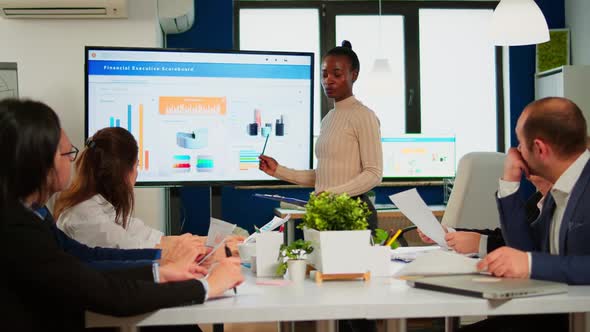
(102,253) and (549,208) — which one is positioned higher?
(549,208)

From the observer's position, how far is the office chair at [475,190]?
3553 millimetres

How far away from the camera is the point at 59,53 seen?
3803mm

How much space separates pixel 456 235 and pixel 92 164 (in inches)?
48.2

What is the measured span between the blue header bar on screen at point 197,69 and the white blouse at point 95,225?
4.11ft

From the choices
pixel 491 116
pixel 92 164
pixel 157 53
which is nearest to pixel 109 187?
pixel 92 164

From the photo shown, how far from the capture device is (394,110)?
6.11 metres

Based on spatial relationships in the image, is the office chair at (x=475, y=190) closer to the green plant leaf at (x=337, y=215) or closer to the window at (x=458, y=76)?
the green plant leaf at (x=337, y=215)

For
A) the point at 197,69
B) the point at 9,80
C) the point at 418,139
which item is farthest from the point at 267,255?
the point at 418,139

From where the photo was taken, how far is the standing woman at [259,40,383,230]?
2.91 meters

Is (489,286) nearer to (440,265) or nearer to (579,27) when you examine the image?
(440,265)

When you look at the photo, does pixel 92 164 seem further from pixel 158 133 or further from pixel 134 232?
pixel 158 133

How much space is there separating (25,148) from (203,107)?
2.23m

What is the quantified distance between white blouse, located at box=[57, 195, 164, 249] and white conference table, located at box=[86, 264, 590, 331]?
0.90 metres

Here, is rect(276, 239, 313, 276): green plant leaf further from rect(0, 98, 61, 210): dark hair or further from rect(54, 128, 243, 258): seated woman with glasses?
rect(0, 98, 61, 210): dark hair
